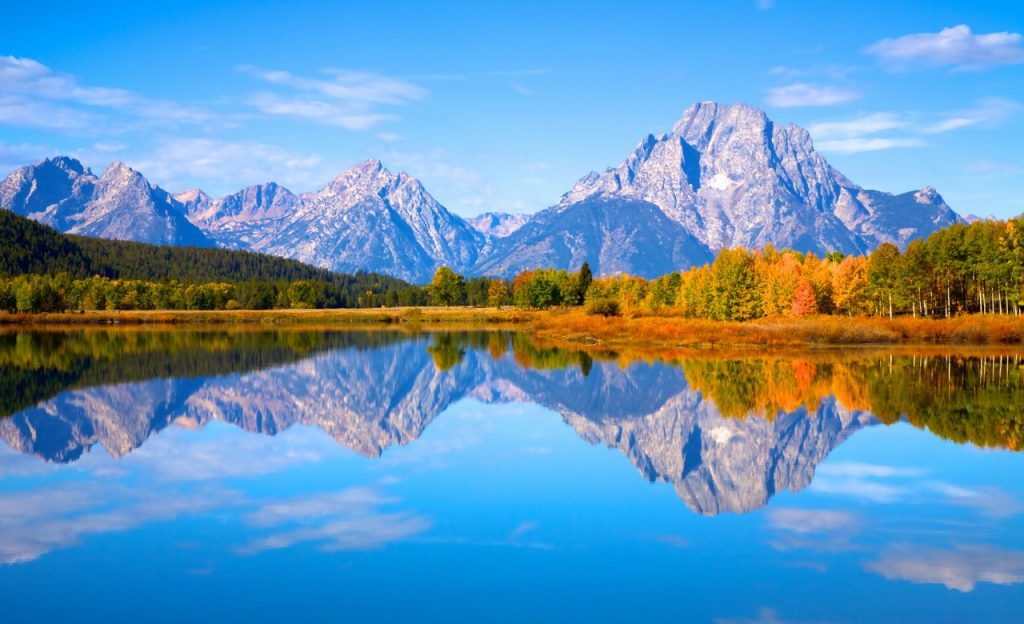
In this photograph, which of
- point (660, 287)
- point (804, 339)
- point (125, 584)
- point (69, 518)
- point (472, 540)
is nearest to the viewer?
point (125, 584)

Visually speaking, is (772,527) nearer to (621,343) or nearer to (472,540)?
(472,540)

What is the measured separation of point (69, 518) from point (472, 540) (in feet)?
32.8

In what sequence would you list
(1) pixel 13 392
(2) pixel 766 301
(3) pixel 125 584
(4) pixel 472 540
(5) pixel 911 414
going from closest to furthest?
(3) pixel 125 584 < (4) pixel 472 540 < (5) pixel 911 414 < (1) pixel 13 392 < (2) pixel 766 301

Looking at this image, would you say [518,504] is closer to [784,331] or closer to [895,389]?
[895,389]

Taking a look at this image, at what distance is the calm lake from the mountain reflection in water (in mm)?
263

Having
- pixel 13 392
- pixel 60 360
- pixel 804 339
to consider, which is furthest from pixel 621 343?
pixel 13 392

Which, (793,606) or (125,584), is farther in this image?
(125,584)

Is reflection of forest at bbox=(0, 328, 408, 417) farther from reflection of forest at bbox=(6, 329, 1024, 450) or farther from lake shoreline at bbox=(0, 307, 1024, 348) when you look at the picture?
lake shoreline at bbox=(0, 307, 1024, 348)

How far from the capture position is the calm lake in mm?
14750

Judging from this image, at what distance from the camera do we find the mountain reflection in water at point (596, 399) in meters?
29.2

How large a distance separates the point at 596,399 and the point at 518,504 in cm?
2396

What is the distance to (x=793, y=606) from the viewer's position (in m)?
14.3

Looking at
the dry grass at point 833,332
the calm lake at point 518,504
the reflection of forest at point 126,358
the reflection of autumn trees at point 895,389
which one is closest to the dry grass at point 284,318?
the reflection of forest at point 126,358

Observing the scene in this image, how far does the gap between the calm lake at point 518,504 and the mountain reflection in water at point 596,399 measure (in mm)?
263
